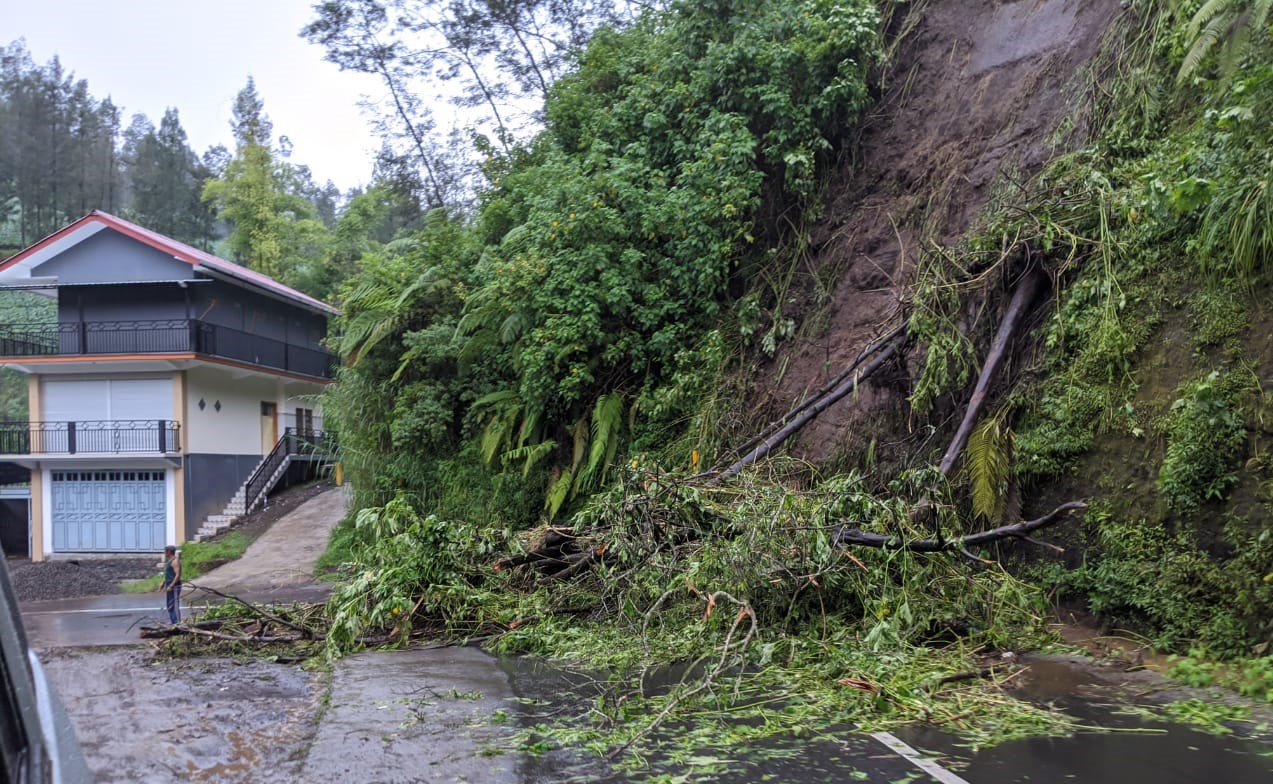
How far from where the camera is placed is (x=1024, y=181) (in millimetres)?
11180

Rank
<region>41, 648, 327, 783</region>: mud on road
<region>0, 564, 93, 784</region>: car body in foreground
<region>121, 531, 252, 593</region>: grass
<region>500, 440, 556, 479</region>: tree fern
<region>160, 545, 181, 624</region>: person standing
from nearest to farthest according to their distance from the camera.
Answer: <region>0, 564, 93, 784</region>: car body in foreground, <region>41, 648, 327, 783</region>: mud on road, <region>160, 545, 181, 624</region>: person standing, <region>500, 440, 556, 479</region>: tree fern, <region>121, 531, 252, 593</region>: grass

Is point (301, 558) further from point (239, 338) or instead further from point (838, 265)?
point (838, 265)

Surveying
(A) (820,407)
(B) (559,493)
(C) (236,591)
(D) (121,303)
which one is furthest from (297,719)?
(D) (121,303)

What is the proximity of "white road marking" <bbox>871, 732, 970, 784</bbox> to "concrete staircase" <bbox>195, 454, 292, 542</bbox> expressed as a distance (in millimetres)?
23145

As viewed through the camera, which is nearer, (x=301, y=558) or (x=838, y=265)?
(x=838, y=265)

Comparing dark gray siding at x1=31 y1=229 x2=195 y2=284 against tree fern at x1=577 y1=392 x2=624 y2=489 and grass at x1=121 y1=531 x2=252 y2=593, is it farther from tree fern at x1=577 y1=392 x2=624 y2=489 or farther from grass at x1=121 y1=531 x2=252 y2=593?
tree fern at x1=577 y1=392 x2=624 y2=489

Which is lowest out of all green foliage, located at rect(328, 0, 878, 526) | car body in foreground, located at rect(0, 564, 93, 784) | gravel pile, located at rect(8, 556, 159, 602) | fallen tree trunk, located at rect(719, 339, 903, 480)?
gravel pile, located at rect(8, 556, 159, 602)

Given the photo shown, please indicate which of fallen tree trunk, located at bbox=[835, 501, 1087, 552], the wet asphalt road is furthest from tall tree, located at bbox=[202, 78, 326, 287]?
fallen tree trunk, located at bbox=[835, 501, 1087, 552]

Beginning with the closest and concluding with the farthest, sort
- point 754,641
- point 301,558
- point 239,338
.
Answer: point 754,641 → point 301,558 → point 239,338

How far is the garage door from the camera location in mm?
24922

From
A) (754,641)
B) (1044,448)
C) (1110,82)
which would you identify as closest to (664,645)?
(754,641)

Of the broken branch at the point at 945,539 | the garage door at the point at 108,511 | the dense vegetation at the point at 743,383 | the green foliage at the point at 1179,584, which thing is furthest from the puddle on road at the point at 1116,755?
the garage door at the point at 108,511

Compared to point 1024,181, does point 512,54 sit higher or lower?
higher

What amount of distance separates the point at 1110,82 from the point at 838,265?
410 centimetres
